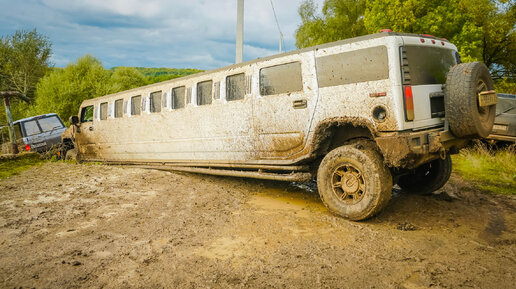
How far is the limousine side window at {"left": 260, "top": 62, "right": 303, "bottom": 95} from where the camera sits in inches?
172

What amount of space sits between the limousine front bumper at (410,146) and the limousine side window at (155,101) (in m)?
4.93

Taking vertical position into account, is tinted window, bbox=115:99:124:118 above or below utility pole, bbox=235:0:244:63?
below

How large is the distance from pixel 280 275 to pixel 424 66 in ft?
9.86

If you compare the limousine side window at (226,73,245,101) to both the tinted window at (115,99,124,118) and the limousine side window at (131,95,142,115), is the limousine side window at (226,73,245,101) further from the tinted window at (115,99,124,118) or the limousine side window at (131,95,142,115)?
the tinted window at (115,99,124,118)

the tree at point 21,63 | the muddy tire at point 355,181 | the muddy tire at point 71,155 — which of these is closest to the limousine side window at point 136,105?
the muddy tire at point 71,155

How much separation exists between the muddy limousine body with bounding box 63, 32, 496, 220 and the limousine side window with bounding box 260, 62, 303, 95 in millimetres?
15

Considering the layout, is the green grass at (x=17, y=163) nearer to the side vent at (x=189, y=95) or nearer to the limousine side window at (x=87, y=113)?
the limousine side window at (x=87, y=113)

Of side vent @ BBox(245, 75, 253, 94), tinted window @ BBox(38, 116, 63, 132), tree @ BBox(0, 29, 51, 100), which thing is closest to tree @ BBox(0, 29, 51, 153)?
tree @ BBox(0, 29, 51, 100)

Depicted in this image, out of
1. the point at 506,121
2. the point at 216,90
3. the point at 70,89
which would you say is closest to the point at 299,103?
the point at 216,90

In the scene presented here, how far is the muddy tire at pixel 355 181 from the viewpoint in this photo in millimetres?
3551

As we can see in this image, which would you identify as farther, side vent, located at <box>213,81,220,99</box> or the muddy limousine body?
side vent, located at <box>213,81,220,99</box>

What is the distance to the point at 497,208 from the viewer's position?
4.38m

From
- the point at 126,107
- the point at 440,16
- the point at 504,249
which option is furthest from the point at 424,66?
the point at 440,16

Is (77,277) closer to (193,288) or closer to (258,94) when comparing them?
(193,288)
